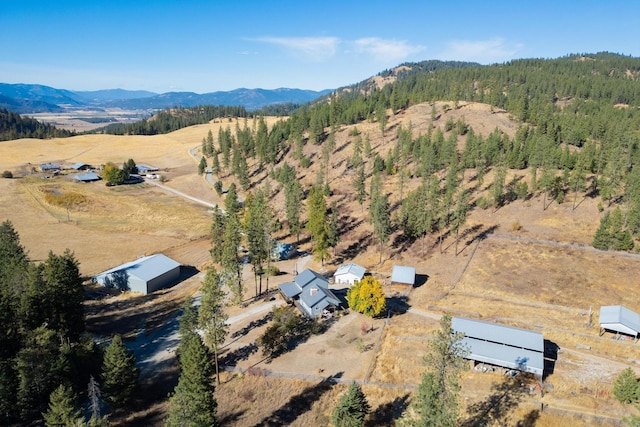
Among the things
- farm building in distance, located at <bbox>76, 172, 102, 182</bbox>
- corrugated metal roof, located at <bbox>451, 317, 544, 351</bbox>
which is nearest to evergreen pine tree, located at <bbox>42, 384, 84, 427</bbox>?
corrugated metal roof, located at <bbox>451, 317, 544, 351</bbox>

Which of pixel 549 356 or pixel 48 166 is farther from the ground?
pixel 48 166

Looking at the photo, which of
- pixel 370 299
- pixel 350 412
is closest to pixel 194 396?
pixel 350 412

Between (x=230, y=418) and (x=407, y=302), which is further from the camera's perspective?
(x=407, y=302)

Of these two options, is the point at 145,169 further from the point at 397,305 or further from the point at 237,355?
the point at 397,305

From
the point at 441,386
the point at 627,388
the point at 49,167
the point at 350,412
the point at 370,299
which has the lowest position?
the point at 350,412

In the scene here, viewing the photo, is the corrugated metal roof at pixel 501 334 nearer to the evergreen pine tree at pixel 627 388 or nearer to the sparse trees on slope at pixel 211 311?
the evergreen pine tree at pixel 627 388

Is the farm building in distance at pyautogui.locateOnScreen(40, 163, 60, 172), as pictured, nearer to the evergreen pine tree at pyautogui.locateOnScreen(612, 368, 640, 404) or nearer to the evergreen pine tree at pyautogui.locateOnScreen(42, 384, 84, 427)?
the evergreen pine tree at pyautogui.locateOnScreen(42, 384, 84, 427)

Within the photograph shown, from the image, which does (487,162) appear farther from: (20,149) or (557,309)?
(20,149)
